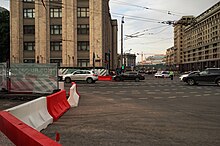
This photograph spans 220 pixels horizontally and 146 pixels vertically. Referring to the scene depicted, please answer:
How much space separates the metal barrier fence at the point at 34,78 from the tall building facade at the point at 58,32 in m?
33.9

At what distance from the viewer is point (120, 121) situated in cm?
772

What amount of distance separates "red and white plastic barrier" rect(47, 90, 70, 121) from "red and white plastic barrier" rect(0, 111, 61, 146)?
10.2ft

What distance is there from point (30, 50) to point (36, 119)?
44652 mm

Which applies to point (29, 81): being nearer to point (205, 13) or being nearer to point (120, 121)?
point (120, 121)

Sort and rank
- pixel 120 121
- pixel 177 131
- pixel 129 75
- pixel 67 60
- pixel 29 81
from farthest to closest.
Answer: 1. pixel 67 60
2. pixel 129 75
3. pixel 29 81
4. pixel 120 121
5. pixel 177 131

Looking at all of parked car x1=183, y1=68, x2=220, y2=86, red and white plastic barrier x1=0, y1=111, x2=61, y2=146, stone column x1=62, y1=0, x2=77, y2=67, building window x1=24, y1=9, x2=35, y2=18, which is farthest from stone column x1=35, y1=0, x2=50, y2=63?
red and white plastic barrier x1=0, y1=111, x2=61, y2=146

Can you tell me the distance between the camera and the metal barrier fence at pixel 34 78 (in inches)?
531

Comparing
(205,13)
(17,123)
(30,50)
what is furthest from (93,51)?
(205,13)

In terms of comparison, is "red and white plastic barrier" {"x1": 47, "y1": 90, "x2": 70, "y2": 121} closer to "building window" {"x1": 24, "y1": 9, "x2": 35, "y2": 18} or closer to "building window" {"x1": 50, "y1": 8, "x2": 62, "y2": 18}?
"building window" {"x1": 50, "y1": 8, "x2": 62, "y2": 18}

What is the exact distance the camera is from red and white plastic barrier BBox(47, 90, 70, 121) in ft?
26.3

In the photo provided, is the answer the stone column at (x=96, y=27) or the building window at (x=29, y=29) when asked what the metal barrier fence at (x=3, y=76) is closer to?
the stone column at (x=96, y=27)

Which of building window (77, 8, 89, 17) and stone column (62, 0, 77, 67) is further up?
building window (77, 8, 89, 17)

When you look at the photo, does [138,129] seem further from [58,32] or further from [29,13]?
[29,13]

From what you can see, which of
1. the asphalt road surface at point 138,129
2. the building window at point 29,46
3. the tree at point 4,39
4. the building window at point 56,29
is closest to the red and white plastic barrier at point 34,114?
the asphalt road surface at point 138,129
